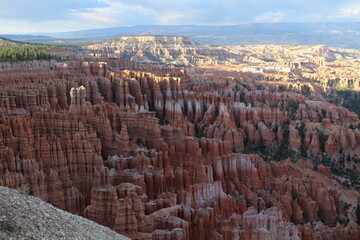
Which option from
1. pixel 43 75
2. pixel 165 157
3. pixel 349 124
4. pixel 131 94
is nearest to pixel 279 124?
pixel 349 124

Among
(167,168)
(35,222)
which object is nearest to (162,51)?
(167,168)

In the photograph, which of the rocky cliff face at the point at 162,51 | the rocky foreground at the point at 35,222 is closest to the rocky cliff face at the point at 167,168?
the rocky foreground at the point at 35,222

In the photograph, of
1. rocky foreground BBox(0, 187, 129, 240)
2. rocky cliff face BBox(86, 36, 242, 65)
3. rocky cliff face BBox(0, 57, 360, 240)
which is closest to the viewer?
rocky foreground BBox(0, 187, 129, 240)

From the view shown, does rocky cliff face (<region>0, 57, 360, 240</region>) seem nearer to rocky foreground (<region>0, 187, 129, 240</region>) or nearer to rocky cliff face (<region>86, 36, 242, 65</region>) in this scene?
rocky foreground (<region>0, 187, 129, 240</region>)

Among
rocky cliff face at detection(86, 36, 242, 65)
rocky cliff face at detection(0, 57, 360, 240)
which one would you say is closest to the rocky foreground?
rocky cliff face at detection(0, 57, 360, 240)

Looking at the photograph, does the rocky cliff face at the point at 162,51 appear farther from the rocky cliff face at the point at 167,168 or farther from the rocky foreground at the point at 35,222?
the rocky foreground at the point at 35,222

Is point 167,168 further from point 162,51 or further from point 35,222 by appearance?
point 162,51
